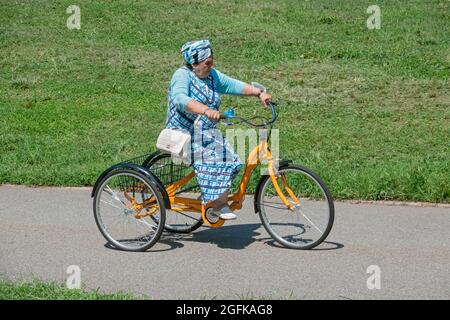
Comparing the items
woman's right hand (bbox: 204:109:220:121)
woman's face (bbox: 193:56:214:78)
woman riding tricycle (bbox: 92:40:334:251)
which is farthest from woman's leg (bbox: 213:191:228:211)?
woman's face (bbox: 193:56:214:78)

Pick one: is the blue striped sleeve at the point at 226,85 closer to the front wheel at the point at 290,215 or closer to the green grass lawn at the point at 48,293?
the front wheel at the point at 290,215

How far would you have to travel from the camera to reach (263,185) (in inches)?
291

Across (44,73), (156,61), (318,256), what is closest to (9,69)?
(44,73)

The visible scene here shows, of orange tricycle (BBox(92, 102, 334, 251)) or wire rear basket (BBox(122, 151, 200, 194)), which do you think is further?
wire rear basket (BBox(122, 151, 200, 194))

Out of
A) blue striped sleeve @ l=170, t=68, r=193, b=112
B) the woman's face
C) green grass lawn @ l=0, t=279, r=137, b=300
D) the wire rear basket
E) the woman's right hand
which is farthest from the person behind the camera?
the wire rear basket

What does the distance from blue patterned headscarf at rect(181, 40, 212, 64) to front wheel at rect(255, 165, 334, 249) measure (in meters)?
1.02

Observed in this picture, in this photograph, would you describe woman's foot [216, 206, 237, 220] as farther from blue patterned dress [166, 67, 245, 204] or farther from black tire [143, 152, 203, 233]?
black tire [143, 152, 203, 233]

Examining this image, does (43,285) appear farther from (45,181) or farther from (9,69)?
(9,69)

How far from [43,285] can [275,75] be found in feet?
25.6

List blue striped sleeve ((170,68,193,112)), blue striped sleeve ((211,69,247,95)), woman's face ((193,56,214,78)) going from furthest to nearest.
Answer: blue striped sleeve ((211,69,247,95)) < woman's face ((193,56,214,78)) < blue striped sleeve ((170,68,193,112))

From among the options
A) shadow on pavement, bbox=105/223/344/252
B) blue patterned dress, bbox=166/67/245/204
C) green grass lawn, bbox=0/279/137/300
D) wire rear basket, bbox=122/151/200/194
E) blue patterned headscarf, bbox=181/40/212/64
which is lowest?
shadow on pavement, bbox=105/223/344/252

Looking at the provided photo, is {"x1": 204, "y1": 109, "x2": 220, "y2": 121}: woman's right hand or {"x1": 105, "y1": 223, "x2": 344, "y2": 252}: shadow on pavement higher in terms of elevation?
{"x1": 204, "y1": 109, "x2": 220, "y2": 121}: woman's right hand

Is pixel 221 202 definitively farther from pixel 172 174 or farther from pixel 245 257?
pixel 172 174

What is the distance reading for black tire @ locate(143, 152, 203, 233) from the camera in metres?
7.74
